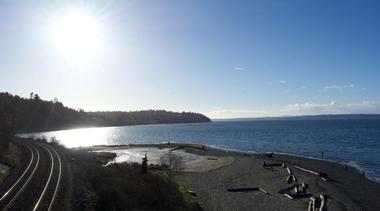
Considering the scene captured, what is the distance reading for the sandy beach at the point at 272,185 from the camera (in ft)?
130

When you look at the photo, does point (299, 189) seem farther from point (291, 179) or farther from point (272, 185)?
point (291, 179)

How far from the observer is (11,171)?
45.1m

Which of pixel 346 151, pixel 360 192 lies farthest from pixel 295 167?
pixel 346 151

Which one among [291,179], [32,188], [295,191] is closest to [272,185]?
[291,179]

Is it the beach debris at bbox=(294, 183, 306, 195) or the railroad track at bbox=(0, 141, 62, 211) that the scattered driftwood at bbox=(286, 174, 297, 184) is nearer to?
the beach debris at bbox=(294, 183, 306, 195)

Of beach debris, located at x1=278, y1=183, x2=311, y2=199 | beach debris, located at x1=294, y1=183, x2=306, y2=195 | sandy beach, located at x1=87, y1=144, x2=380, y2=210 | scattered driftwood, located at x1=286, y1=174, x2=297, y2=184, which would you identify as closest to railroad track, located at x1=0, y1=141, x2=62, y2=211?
sandy beach, located at x1=87, y1=144, x2=380, y2=210

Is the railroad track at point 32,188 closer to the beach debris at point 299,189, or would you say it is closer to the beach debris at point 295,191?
the beach debris at point 295,191

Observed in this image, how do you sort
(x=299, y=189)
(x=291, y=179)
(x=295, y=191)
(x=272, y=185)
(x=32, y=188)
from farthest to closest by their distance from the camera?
1. (x=291, y=179)
2. (x=272, y=185)
3. (x=299, y=189)
4. (x=295, y=191)
5. (x=32, y=188)

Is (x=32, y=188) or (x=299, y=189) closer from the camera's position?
(x=32, y=188)

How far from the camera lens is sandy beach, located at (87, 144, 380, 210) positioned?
39.5 m

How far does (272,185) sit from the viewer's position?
164ft

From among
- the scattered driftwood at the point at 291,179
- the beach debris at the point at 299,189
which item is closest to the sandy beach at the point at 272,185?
the beach debris at the point at 299,189

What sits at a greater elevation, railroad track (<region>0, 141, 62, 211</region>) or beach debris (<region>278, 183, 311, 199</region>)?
railroad track (<region>0, 141, 62, 211</region>)

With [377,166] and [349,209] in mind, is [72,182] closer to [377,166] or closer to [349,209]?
[349,209]
